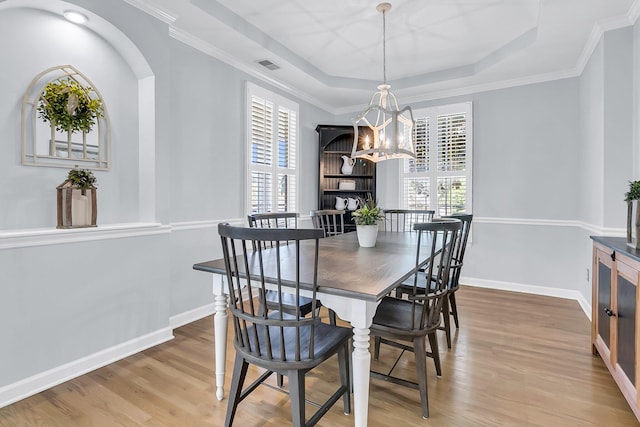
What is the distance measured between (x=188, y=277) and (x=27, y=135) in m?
1.67

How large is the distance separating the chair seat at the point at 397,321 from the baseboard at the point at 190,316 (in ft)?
6.63

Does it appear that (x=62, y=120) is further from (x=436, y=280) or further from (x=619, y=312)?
(x=619, y=312)

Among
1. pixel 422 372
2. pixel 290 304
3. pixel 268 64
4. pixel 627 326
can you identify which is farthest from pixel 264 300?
pixel 268 64

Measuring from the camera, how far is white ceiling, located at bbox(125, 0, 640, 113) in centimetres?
281

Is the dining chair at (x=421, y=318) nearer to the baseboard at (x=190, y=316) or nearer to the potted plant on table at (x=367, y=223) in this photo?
the potted plant on table at (x=367, y=223)

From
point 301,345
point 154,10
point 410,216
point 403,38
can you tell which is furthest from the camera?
point 410,216

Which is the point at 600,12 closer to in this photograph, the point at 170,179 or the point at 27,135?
the point at 170,179

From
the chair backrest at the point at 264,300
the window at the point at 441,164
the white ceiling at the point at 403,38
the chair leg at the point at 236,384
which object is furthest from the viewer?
the window at the point at 441,164

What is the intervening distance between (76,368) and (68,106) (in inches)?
69.3

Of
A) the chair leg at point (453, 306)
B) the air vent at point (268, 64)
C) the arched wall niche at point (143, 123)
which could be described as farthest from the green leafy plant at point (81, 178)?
the chair leg at point (453, 306)

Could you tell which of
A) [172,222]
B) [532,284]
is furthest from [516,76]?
[172,222]

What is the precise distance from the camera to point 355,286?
1.44m

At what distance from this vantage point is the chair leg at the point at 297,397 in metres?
1.41

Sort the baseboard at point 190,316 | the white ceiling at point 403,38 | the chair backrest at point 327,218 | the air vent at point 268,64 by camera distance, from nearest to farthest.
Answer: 1. the white ceiling at point 403,38
2. the baseboard at point 190,316
3. the chair backrest at point 327,218
4. the air vent at point 268,64
